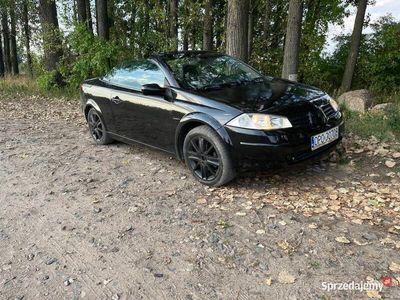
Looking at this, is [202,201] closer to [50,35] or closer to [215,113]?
[215,113]

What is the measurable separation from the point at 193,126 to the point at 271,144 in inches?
41.7

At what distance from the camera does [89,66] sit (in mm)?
11109

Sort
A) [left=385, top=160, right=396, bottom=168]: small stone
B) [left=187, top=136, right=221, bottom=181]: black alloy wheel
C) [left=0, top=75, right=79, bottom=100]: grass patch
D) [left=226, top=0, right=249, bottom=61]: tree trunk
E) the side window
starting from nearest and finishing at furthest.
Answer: [left=187, top=136, right=221, bottom=181]: black alloy wheel
[left=385, top=160, right=396, bottom=168]: small stone
the side window
[left=226, top=0, right=249, bottom=61]: tree trunk
[left=0, top=75, right=79, bottom=100]: grass patch

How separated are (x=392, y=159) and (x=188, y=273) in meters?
3.25

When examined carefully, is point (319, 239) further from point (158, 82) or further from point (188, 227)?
point (158, 82)

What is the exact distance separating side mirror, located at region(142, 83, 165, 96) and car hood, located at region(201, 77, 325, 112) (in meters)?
0.56

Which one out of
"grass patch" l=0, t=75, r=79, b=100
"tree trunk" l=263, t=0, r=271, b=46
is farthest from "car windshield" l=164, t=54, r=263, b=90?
"tree trunk" l=263, t=0, r=271, b=46

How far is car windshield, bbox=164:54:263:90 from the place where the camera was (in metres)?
4.75

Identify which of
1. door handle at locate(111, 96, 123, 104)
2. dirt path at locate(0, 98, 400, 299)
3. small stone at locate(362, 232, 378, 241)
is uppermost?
door handle at locate(111, 96, 123, 104)

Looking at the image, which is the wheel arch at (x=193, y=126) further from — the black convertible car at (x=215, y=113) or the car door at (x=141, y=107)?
the car door at (x=141, y=107)

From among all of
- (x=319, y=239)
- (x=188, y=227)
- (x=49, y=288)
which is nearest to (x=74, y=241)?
→ (x=49, y=288)

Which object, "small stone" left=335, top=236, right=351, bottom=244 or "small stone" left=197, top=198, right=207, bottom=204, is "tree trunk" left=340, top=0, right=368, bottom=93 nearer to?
"small stone" left=197, top=198, right=207, bottom=204

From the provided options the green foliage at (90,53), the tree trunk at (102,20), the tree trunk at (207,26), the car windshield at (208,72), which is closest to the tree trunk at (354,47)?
the tree trunk at (207,26)

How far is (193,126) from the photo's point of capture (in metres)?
4.50
